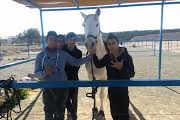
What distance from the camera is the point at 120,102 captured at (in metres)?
3.46

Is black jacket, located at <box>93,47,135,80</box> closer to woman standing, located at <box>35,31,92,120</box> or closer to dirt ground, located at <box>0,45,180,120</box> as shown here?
woman standing, located at <box>35,31,92,120</box>

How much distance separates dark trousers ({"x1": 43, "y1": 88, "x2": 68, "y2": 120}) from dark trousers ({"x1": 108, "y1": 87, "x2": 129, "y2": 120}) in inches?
27.9

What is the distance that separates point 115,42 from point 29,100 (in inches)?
187

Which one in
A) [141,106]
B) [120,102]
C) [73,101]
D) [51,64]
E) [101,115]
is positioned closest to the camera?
[120,102]

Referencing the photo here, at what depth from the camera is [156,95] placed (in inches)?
306

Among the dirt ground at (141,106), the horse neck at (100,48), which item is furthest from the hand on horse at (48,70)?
the dirt ground at (141,106)

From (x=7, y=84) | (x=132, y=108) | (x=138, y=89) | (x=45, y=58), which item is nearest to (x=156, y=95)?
(x=138, y=89)

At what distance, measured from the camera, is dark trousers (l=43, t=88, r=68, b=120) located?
12.0ft

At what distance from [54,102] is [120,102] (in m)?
0.90

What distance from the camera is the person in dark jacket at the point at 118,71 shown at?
11.0 feet

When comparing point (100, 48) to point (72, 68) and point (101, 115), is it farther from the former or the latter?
point (101, 115)

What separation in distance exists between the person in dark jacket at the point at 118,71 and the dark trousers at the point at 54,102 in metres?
0.70

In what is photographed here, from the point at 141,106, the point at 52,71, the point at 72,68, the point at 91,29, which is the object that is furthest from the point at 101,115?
the point at 52,71

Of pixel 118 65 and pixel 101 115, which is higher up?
pixel 118 65
